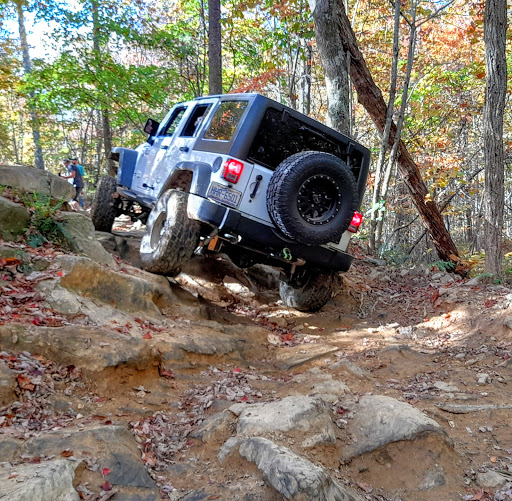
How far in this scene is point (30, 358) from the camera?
10.0 feet

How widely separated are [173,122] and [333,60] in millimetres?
3078

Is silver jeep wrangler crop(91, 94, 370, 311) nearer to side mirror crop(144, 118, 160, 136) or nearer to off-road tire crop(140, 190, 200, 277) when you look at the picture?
off-road tire crop(140, 190, 200, 277)

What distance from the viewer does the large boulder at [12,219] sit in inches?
196

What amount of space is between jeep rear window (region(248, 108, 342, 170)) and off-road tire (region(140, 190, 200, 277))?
99 cm

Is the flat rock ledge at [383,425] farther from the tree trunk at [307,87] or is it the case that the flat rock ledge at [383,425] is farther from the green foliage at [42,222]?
the tree trunk at [307,87]

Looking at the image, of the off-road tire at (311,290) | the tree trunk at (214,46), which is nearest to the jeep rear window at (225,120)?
the off-road tire at (311,290)

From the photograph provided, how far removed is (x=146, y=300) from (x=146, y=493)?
288cm

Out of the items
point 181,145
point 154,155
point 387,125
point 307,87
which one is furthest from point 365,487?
point 307,87

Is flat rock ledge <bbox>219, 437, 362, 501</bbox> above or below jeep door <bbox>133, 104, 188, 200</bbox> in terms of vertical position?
below

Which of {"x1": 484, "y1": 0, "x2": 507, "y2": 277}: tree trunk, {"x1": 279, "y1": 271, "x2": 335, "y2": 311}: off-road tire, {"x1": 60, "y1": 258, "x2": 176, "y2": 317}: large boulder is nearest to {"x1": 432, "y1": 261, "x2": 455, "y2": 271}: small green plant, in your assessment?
{"x1": 484, "y1": 0, "x2": 507, "y2": 277}: tree trunk

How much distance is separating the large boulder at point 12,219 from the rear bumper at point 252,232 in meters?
1.94

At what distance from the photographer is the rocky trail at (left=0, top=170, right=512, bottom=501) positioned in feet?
7.33

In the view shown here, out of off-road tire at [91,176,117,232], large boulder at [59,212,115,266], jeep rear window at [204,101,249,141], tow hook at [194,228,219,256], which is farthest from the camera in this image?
off-road tire at [91,176,117,232]

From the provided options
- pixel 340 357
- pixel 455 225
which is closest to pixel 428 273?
pixel 340 357
